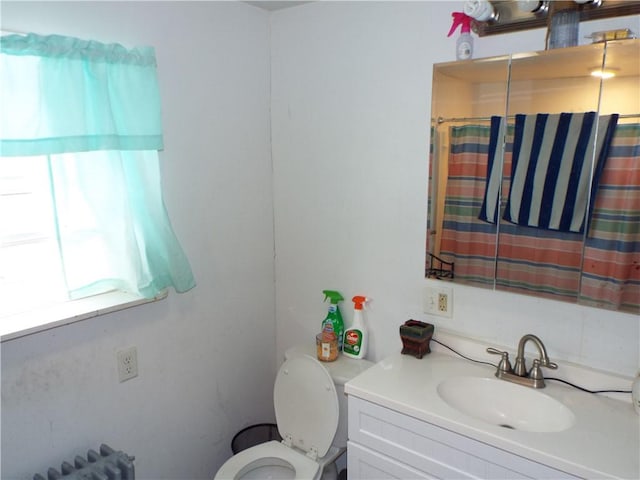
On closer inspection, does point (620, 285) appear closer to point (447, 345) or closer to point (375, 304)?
point (447, 345)

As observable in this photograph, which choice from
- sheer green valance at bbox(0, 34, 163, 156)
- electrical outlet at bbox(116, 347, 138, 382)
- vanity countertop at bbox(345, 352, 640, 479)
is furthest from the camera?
electrical outlet at bbox(116, 347, 138, 382)

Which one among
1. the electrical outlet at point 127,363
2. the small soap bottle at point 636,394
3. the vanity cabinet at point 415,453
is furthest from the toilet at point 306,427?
the small soap bottle at point 636,394

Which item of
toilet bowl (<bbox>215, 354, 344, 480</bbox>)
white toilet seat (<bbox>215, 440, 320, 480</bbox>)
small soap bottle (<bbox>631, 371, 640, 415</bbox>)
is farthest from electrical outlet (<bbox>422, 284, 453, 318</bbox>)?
white toilet seat (<bbox>215, 440, 320, 480</bbox>)

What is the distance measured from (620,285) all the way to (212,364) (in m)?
1.53

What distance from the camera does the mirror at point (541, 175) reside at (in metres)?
1.42

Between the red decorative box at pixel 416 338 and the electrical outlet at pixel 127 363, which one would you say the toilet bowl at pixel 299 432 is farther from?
the electrical outlet at pixel 127 363

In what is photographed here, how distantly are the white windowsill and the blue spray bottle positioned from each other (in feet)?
4.29

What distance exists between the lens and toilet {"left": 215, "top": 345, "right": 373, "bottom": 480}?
1.84m

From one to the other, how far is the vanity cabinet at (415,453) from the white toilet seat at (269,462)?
0.24 m

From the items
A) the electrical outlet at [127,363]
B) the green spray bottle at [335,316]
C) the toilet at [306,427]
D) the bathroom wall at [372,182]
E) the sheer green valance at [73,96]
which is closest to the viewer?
the sheer green valance at [73,96]

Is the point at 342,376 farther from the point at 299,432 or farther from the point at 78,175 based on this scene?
the point at 78,175

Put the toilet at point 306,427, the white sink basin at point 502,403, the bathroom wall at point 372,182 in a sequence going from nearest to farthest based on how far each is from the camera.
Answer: the white sink basin at point 502,403, the bathroom wall at point 372,182, the toilet at point 306,427

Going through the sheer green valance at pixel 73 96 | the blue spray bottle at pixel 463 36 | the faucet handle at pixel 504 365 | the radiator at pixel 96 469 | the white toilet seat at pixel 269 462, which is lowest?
the white toilet seat at pixel 269 462

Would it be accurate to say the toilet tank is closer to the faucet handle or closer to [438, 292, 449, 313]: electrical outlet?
[438, 292, 449, 313]: electrical outlet
